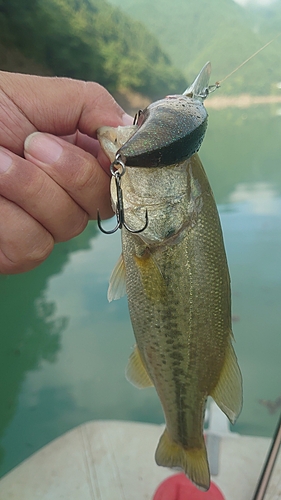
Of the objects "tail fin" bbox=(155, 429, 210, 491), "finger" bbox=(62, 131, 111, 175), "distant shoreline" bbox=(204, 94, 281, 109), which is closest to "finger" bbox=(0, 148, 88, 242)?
"finger" bbox=(62, 131, 111, 175)

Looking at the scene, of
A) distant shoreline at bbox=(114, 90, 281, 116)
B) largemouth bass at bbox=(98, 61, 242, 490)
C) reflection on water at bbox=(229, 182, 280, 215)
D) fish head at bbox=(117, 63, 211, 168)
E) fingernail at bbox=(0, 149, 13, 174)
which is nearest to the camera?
fish head at bbox=(117, 63, 211, 168)

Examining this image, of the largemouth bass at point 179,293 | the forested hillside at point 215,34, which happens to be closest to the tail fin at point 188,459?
the largemouth bass at point 179,293

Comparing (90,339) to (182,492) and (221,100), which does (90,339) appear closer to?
(182,492)

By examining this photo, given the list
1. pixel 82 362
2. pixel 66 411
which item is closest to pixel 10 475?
pixel 66 411

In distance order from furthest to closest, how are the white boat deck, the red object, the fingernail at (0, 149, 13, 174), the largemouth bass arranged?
1. the white boat deck
2. the red object
3. the fingernail at (0, 149, 13, 174)
4. the largemouth bass

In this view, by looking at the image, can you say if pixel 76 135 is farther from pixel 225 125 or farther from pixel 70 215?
pixel 225 125

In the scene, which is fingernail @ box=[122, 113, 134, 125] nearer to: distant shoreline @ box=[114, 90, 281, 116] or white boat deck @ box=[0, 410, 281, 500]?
white boat deck @ box=[0, 410, 281, 500]

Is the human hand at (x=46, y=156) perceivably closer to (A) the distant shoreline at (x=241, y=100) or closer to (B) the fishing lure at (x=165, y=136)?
(B) the fishing lure at (x=165, y=136)
